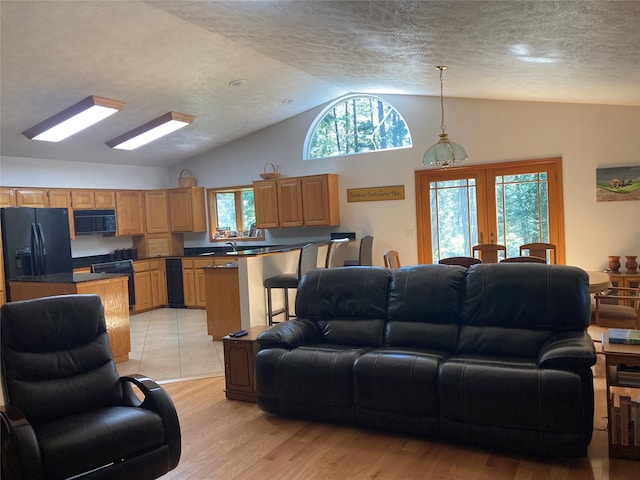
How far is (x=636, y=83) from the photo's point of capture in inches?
165

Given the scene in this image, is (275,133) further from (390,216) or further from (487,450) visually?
(487,450)

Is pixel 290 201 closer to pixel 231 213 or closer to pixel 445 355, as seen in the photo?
pixel 231 213

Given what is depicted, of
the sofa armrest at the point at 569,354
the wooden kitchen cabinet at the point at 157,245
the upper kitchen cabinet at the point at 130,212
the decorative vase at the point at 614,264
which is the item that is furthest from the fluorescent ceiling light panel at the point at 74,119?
the decorative vase at the point at 614,264

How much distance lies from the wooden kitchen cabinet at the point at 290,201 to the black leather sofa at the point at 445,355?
356cm

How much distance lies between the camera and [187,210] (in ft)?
27.5

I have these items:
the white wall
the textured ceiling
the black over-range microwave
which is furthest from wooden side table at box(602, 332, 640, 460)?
the black over-range microwave

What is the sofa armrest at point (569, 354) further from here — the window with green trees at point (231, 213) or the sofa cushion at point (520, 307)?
the window with green trees at point (231, 213)

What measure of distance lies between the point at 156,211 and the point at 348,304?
560 cm

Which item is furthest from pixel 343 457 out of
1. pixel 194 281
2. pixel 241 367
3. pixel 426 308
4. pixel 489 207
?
pixel 194 281

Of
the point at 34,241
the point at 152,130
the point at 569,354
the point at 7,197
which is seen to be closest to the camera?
the point at 569,354

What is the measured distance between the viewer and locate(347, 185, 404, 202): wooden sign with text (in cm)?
705

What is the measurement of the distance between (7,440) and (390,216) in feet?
18.5

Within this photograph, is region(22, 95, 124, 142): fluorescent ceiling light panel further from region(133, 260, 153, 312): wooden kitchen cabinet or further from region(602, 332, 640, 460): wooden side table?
region(602, 332, 640, 460): wooden side table

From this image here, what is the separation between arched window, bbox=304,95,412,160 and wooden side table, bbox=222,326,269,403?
4188 millimetres
